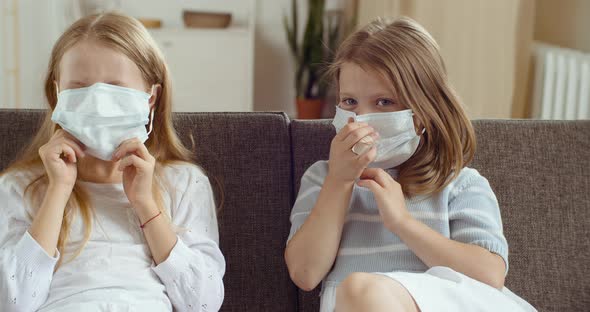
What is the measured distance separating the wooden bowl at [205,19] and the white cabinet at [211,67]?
2.3 inches

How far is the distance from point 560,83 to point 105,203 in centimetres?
247

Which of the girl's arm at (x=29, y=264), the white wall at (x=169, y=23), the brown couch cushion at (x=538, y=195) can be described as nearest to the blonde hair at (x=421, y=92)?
the brown couch cushion at (x=538, y=195)

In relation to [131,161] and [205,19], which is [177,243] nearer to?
[131,161]

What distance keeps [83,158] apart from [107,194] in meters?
0.10

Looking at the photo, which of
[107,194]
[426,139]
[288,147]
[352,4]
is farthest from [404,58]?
[352,4]

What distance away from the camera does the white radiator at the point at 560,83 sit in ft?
11.3

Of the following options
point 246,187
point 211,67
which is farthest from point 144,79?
point 211,67

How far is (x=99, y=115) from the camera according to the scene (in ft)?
5.41

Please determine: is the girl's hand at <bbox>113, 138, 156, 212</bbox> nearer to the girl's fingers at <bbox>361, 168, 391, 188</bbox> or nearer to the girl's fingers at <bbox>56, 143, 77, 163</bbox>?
the girl's fingers at <bbox>56, 143, 77, 163</bbox>

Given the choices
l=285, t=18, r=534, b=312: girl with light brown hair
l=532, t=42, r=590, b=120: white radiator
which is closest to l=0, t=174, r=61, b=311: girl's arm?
l=285, t=18, r=534, b=312: girl with light brown hair

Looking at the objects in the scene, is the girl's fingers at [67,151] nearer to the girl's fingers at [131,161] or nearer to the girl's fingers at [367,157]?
the girl's fingers at [131,161]

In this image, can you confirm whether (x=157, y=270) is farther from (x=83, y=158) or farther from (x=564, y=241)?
(x=564, y=241)

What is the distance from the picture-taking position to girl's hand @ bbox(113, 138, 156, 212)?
163cm

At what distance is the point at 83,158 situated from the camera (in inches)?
69.2
